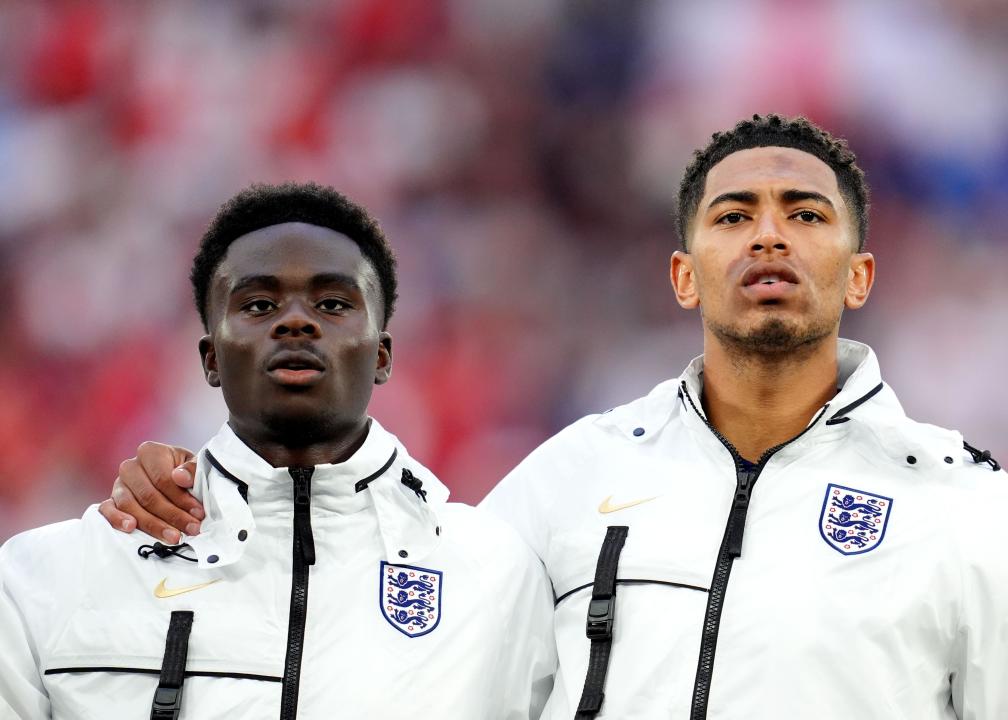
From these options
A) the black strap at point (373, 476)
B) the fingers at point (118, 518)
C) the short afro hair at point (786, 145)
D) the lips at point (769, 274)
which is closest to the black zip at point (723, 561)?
the lips at point (769, 274)

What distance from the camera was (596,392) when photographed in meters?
7.40

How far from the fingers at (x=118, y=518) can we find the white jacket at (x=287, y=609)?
36 millimetres

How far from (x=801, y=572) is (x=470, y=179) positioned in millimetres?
5140

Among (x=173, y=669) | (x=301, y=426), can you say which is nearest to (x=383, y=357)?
(x=301, y=426)

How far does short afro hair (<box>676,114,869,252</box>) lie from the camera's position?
Result: 11.4ft

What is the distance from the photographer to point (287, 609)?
2.88m

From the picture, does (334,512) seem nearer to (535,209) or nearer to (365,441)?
(365,441)

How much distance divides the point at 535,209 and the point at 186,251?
1.96 meters

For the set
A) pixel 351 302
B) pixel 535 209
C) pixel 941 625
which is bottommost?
pixel 941 625

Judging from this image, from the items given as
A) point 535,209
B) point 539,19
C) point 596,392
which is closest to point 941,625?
point 596,392

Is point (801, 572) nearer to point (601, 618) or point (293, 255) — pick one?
point (601, 618)

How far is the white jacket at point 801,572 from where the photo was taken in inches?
111

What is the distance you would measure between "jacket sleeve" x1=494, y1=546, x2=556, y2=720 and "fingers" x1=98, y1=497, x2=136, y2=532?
857 mm

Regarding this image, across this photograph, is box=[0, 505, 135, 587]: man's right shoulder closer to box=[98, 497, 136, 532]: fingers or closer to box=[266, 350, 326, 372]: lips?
box=[98, 497, 136, 532]: fingers
